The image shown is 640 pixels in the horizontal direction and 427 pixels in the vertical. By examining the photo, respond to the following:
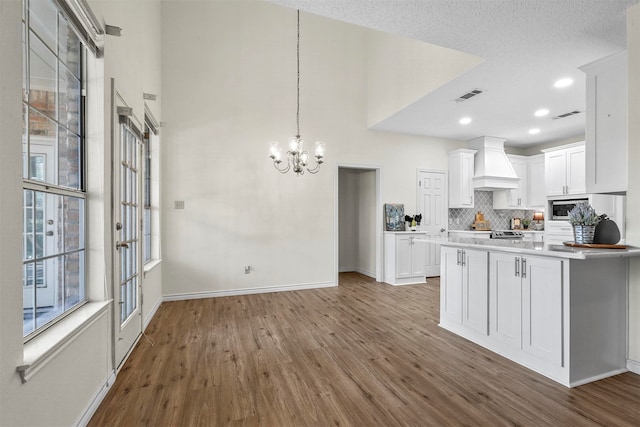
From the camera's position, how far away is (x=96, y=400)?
78.2 inches

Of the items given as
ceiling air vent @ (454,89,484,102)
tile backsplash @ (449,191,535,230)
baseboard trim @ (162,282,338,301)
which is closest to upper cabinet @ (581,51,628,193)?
ceiling air vent @ (454,89,484,102)

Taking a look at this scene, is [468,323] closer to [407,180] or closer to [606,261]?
[606,261]

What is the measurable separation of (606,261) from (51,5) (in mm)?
4055

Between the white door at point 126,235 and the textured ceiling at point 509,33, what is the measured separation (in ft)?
6.06

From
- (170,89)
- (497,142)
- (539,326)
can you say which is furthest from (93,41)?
(497,142)

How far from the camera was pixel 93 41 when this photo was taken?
202cm

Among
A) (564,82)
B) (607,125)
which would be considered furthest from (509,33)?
(564,82)

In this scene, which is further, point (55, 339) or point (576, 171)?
point (576, 171)

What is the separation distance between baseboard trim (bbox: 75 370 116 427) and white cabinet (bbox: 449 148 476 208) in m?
5.99

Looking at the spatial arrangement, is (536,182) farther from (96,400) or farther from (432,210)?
(96,400)

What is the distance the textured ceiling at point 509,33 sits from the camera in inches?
95.0

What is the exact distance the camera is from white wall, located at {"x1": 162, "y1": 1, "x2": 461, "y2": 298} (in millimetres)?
4602

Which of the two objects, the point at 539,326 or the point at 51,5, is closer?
the point at 51,5

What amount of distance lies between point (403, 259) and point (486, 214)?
8.47 feet
